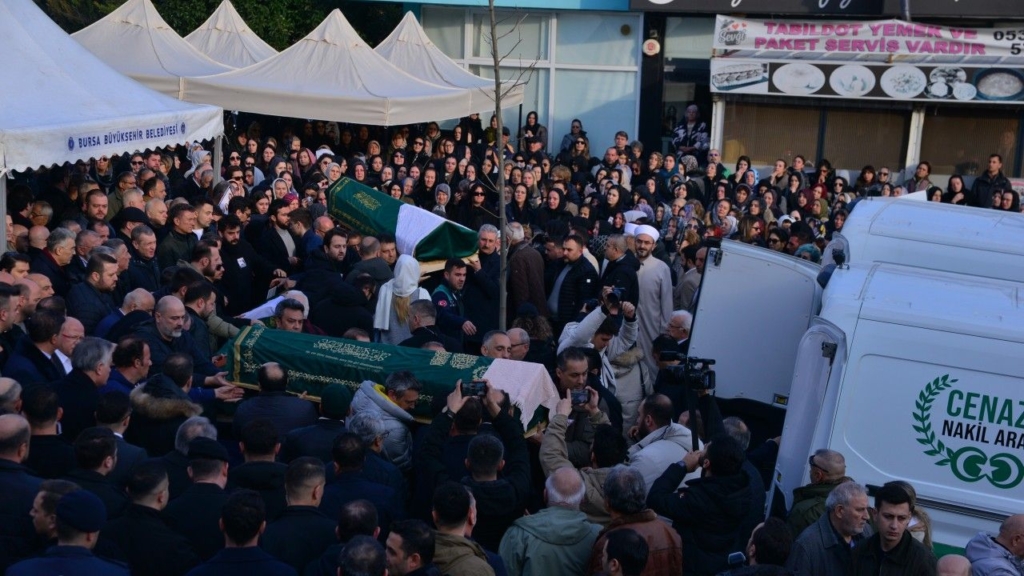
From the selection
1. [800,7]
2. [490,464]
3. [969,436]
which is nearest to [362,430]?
[490,464]

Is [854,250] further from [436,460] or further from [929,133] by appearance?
[929,133]

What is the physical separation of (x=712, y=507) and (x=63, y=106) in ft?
24.8

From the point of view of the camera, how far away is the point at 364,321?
926 centimetres

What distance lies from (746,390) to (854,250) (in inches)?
57.3

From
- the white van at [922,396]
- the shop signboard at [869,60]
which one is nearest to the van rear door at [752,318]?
the white van at [922,396]

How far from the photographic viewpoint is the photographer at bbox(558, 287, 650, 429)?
848cm

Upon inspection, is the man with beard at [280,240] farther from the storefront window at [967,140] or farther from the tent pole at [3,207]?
the storefront window at [967,140]

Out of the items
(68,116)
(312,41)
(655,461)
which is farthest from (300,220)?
(312,41)

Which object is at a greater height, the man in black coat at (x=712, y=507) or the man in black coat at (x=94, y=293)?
the man in black coat at (x=94, y=293)

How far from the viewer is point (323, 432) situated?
646cm

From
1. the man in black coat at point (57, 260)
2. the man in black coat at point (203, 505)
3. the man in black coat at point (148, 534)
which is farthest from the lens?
the man in black coat at point (57, 260)

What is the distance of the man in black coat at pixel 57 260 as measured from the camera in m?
9.09

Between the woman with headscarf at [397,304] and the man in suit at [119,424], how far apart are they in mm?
3450

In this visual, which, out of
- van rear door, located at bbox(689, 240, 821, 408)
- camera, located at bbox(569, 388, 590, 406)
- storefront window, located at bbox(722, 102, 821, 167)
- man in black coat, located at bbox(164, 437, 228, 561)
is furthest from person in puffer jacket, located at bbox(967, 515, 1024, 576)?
storefront window, located at bbox(722, 102, 821, 167)
